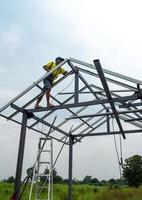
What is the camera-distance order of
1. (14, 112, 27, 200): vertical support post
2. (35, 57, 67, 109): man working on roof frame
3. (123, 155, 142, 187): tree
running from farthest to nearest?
(123, 155, 142, 187): tree, (35, 57, 67, 109): man working on roof frame, (14, 112, 27, 200): vertical support post

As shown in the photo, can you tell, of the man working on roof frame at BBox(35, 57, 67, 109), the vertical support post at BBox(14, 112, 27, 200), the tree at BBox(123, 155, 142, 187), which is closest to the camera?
the vertical support post at BBox(14, 112, 27, 200)

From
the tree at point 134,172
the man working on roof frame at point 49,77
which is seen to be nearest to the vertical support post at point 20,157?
the man working on roof frame at point 49,77

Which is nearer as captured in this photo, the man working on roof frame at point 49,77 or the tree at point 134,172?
the man working on roof frame at point 49,77

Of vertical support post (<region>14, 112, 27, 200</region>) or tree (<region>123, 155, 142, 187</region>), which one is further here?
tree (<region>123, 155, 142, 187</region>)

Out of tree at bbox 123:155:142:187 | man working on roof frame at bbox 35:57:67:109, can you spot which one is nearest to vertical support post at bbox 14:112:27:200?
man working on roof frame at bbox 35:57:67:109

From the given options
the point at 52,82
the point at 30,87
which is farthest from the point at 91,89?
the point at 30,87

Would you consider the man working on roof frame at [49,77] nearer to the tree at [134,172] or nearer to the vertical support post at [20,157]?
the vertical support post at [20,157]

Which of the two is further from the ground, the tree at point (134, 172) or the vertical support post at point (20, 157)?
the tree at point (134, 172)

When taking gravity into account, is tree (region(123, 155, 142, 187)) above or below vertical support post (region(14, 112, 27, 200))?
above

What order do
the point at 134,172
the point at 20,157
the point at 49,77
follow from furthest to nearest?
1. the point at 134,172
2. the point at 49,77
3. the point at 20,157

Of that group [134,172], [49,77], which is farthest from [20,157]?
[134,172]

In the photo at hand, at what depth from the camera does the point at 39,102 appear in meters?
6.85

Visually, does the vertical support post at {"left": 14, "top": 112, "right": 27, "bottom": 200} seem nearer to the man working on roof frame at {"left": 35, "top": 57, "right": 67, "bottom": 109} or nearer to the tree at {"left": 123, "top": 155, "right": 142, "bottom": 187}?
the man working on roof frame at {"left": 35, "top": 57, "right": 67, "bottom": 109}

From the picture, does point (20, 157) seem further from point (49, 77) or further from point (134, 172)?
point (134, 172)
